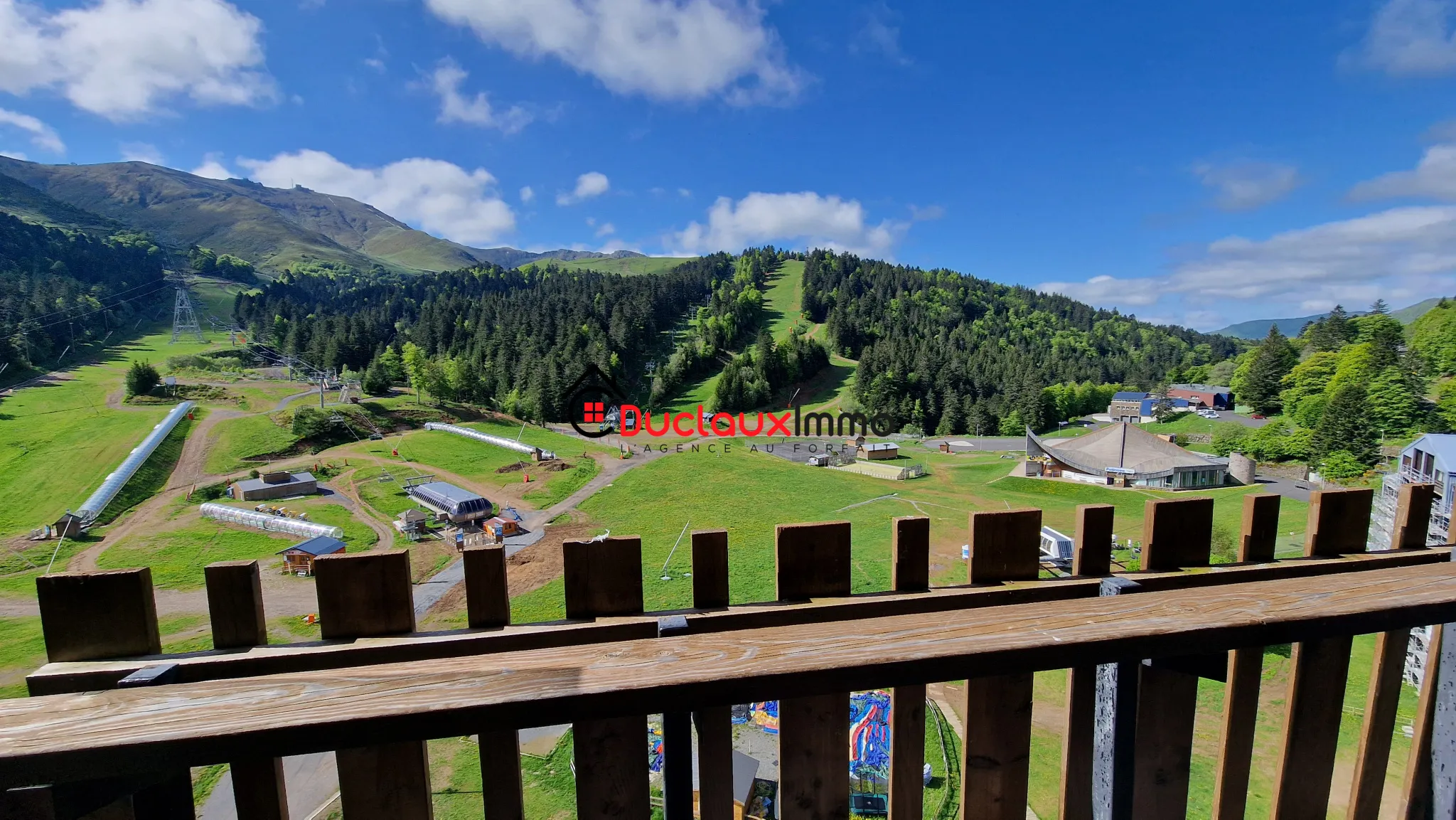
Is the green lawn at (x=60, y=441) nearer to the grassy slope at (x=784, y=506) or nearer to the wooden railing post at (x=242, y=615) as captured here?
the grassy slope at (x=784, y=506)

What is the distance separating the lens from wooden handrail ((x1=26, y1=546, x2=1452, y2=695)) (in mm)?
946

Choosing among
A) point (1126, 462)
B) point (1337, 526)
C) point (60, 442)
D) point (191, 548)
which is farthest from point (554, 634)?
point (60, 442)

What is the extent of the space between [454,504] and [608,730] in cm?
2501

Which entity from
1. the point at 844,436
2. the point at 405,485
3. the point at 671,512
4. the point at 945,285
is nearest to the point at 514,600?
the point at 671,512

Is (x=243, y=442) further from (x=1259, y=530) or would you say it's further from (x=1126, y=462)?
(x=1126, y=462)

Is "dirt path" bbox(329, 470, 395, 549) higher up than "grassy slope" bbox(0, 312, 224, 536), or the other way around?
"grassy slope" bbox(0, 312, 224, 536)

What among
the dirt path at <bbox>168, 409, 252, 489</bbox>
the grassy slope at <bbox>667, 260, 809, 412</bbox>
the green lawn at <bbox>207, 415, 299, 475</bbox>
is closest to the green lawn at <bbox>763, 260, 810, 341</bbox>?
the grassy slope at <bbox>667, 260, 809, 412</bbox>

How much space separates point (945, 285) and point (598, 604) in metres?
118

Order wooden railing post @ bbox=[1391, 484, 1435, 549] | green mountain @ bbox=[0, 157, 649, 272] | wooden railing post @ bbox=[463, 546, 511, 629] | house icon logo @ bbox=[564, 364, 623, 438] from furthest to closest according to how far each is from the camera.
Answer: green mountain @ bbox=[0, 157, 649, 272]
house icon logo @ bbox=[564, 364, 623, 438]
wooden railing post @ bbox=[1391, 484, 1435, 549]
wooden railing post @ bbox=[463, 546, 511, 629]

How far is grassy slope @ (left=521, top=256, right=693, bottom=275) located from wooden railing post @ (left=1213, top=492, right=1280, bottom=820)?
156404 mm

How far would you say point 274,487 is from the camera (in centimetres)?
2739

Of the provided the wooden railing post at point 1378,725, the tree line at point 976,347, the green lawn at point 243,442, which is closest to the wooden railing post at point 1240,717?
the wooden railing post at point 1378,725

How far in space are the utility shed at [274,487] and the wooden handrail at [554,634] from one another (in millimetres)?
33419

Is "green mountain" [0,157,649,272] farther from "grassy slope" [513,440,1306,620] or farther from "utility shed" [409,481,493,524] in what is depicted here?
"grassy slope" [513,440,1306,620]
